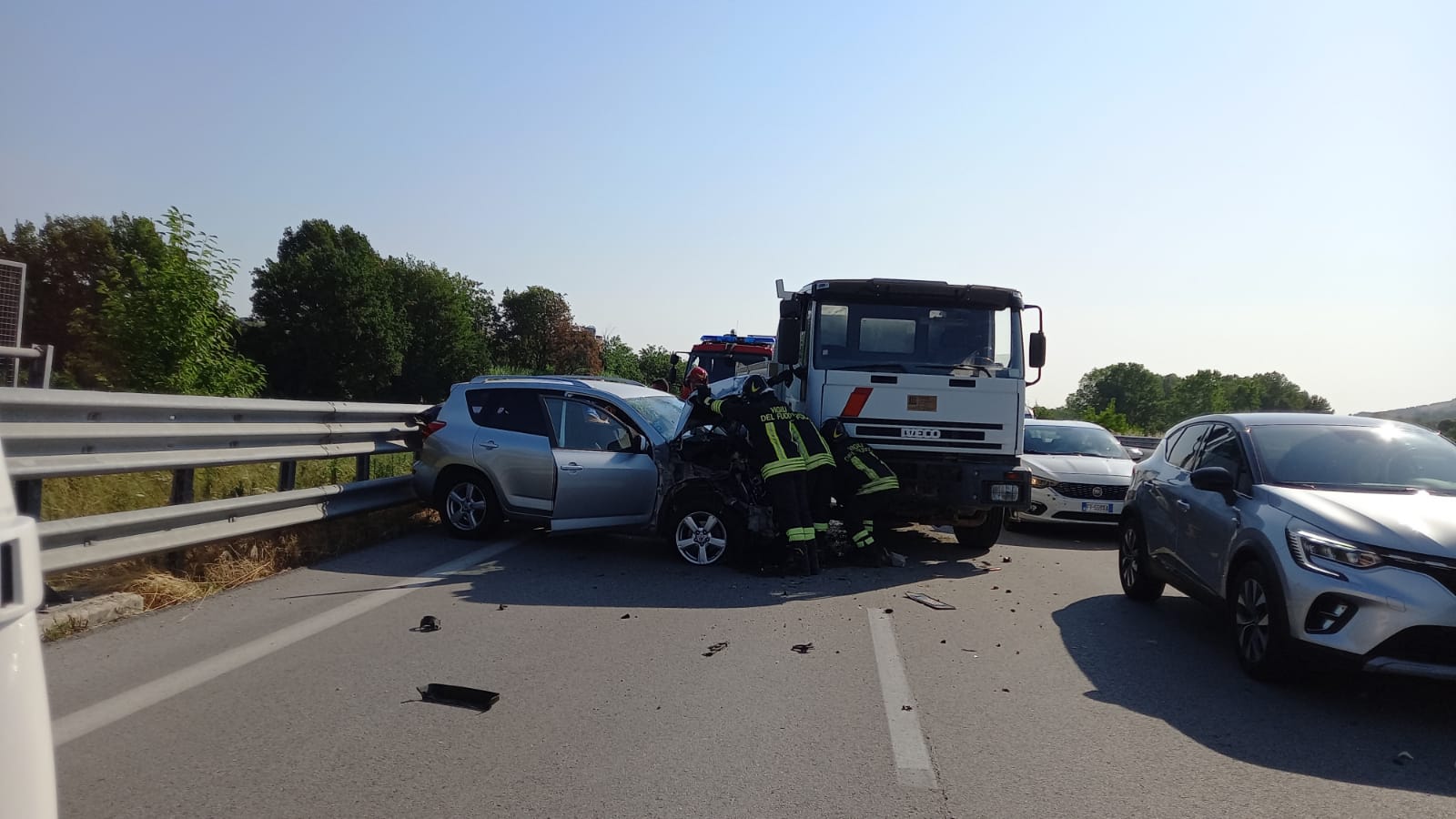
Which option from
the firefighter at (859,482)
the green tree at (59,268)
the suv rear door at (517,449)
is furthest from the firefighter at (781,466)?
the green tree at (59,268)

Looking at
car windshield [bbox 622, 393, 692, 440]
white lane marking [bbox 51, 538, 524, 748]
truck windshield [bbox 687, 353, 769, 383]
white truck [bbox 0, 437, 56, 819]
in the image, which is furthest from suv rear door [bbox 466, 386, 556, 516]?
truck windshield [bbox 687, 353, 769, 383]

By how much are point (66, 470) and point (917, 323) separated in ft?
25.3

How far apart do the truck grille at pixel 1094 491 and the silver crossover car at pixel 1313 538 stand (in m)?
4.62

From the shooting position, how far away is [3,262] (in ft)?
49.8

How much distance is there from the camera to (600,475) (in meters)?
10.0

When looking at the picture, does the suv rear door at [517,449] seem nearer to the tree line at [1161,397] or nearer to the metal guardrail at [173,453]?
the metal guardrail at [173,453]

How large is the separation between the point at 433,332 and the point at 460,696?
75.0 m

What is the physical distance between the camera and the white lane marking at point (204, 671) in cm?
480

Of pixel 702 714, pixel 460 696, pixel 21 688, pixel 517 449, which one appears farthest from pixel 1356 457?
pixel 21 688

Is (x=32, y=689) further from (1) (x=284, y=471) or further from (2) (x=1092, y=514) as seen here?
(2) (x=1092, y=514)

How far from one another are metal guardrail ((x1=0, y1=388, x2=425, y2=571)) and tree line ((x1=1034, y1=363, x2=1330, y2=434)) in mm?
13171

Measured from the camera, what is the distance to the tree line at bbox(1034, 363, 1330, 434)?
3962cm

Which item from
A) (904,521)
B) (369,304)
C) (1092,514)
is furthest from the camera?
(369,304)

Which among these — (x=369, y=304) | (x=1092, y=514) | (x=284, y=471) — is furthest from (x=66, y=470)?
(x=369, y=304)
